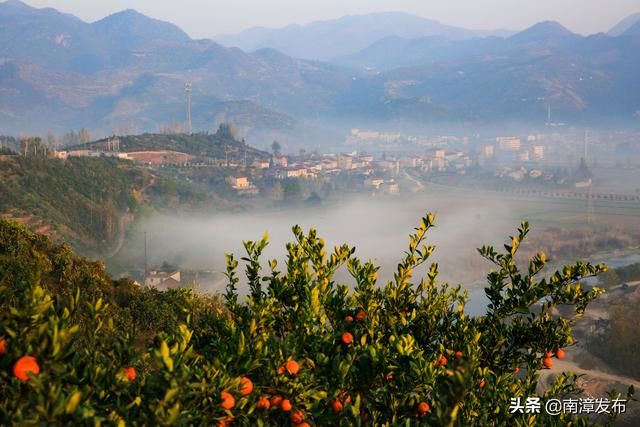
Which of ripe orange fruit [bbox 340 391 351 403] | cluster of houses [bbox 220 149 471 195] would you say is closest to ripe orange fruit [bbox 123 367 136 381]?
ripe orange fruit [bbox 340 391 351 403]

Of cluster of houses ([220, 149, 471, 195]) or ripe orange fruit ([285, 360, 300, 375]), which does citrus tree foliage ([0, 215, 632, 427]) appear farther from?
cluster of houses ([220, 149, 471, 195])

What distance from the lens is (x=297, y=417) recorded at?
341 cm

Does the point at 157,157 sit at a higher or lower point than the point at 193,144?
lower

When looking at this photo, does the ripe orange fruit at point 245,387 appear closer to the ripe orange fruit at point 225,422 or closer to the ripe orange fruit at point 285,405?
the ripe orange fruit at point 225,422

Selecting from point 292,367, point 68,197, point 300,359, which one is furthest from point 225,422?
point 68,197

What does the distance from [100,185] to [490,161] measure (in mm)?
87415

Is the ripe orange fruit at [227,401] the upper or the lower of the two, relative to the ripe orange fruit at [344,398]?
upper

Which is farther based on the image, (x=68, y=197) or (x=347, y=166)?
(x=347, y=166)

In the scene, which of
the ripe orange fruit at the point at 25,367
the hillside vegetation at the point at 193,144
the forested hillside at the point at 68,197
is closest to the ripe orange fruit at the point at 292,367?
the ripe orange fruit at the point at 25,367

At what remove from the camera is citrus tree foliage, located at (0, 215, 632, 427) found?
A: 2602mm

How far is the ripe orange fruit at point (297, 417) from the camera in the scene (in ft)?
11.2

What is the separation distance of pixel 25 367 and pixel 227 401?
2.88 ft

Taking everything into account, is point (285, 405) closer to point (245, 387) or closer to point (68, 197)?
point (245, 387)

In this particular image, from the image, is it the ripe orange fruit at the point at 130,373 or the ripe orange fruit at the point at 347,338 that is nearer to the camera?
the ripe orange fruit at the point at 130,373
